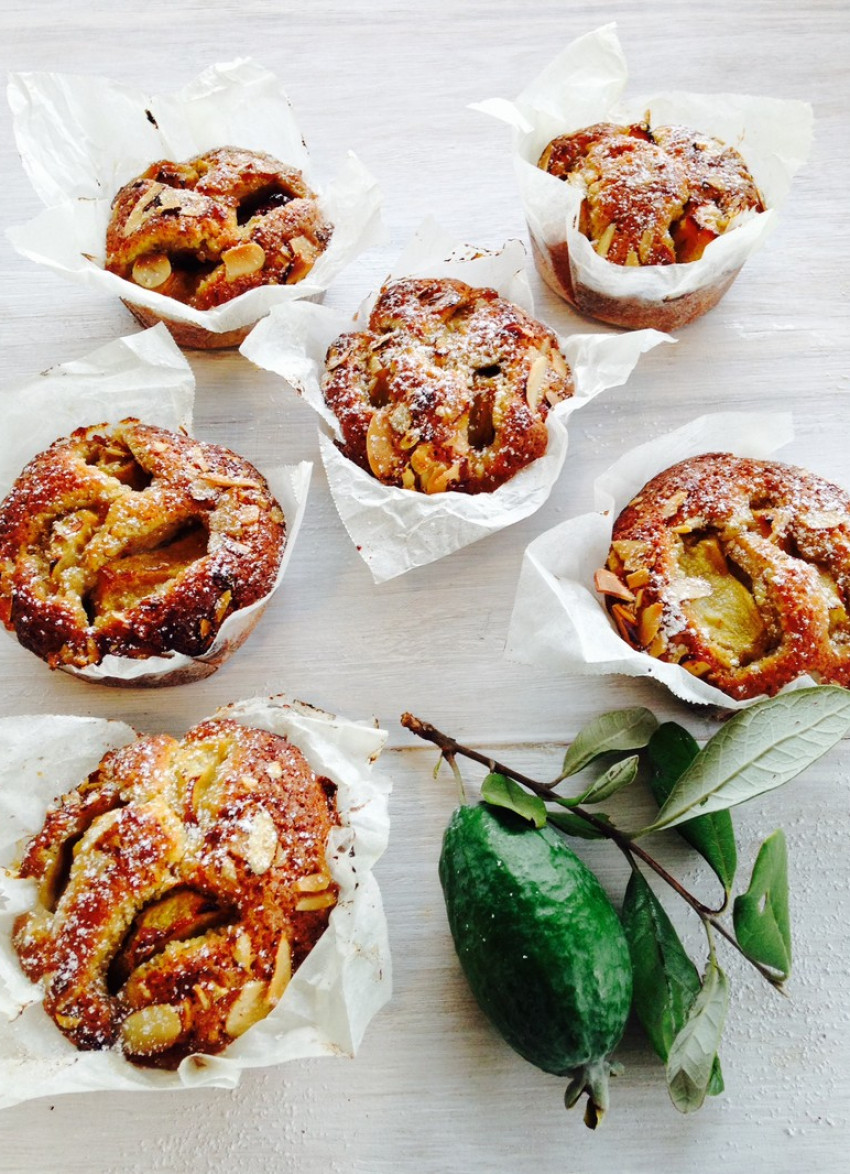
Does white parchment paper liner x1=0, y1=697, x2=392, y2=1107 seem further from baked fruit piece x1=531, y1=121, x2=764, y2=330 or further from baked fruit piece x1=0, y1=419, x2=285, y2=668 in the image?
baked fruit piece x1=531, y1=121, x2=764, y2=330

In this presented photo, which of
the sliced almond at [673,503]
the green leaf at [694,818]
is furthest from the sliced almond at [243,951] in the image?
the sliced almond at [673,503]

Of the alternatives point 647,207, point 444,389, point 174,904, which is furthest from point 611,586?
point 174,904

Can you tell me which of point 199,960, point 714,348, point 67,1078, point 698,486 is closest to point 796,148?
point 714,348

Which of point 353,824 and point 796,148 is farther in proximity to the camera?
point 796,148

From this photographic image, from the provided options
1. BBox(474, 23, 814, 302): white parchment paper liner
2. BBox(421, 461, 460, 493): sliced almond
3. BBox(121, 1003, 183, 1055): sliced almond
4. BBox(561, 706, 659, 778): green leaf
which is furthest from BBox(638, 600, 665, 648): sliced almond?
BBox(121, 1003, 183, 1055): sliced almond

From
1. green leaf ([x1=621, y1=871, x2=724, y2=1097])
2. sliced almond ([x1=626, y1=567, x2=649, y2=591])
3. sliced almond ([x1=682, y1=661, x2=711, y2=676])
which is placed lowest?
green leaf ([x1=621, y1=871, x2=724, y2=1097])

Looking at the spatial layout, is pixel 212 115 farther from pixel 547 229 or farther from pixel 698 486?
pixel 698 486
